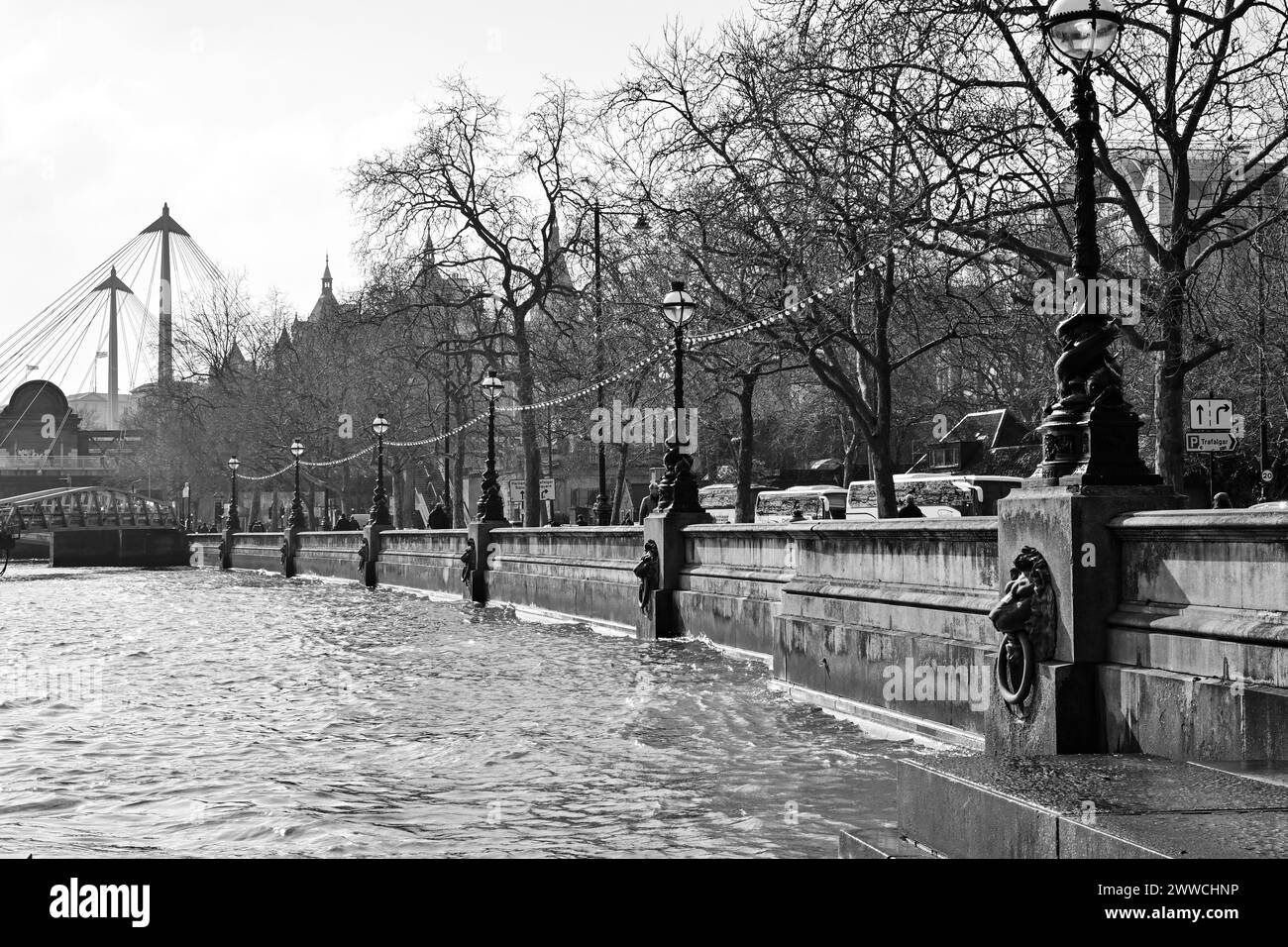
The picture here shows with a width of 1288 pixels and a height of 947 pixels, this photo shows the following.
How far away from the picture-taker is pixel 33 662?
20.8m

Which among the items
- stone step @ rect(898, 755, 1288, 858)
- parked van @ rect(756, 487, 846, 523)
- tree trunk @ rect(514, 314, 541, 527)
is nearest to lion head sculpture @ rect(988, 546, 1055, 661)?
stone step @ rect(898, 755, 1288, 858)

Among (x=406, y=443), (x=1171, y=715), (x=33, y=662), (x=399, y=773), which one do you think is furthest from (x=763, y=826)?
(x=406, y=443)

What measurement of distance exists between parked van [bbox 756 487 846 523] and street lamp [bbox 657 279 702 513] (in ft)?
73.3

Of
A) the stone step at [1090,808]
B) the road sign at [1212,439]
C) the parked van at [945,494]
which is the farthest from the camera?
the parked van at [945,494]

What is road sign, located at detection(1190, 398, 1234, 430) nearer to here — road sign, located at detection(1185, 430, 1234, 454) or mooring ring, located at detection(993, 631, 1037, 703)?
road sign, located at detection(1185, 430, 1234, 454)

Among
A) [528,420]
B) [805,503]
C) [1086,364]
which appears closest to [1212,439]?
[1086,364]

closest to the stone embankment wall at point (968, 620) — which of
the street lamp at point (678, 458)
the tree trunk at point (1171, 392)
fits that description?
the street lamp at point (678, 458)

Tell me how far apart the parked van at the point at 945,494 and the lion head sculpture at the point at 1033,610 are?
103 ft

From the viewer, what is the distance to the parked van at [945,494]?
41250 mm

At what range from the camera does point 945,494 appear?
4216 centimetres

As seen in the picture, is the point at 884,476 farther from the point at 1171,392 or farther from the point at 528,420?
the point at 528,420

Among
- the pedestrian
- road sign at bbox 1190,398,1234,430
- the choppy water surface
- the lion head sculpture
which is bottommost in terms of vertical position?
the choppy water surface

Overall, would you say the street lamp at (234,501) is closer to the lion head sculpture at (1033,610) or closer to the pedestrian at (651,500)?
the pedestrian at (651,500)

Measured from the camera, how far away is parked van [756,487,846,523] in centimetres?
4516
